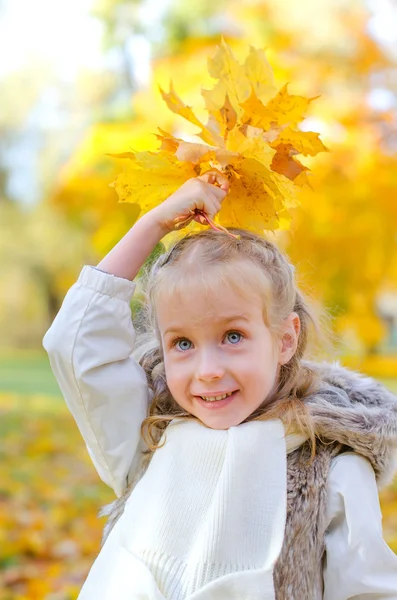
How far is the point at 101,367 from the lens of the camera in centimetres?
186

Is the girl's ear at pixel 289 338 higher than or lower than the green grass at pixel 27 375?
higher

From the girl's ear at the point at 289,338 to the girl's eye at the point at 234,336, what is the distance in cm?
16

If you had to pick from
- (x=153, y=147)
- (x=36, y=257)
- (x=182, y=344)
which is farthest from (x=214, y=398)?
(x=36, y=257)

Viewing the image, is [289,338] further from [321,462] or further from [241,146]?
[241,146]

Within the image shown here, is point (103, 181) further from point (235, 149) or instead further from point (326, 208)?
point (235, 149)

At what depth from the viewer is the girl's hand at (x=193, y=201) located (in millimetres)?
1816

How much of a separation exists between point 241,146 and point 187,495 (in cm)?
82

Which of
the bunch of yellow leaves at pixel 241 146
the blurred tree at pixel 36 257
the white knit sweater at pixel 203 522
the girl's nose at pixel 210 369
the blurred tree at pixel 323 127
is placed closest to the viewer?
the white knit sweater at pixel 203 522

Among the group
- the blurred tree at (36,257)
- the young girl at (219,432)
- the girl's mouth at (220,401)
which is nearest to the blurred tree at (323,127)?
the young girl at (219,432)

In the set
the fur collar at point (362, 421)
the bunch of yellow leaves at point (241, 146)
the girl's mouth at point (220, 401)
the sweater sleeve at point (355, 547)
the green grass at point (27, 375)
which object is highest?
the bunch of yellow leaves at point (241, 146)

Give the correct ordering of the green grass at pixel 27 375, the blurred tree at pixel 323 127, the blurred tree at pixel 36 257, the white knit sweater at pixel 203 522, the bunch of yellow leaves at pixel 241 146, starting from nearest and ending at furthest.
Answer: the white knit sweater at pixel 203 522, the bunch of yellow leaves at pixel 241 146, the blurred tree at pixel 323 127, the green grass at pixel 27 375, the blurred tree at pixel 36 257

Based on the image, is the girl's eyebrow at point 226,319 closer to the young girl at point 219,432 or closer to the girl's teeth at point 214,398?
the young girl at point 219,432

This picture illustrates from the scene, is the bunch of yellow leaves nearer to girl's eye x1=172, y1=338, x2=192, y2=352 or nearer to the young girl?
the young girl

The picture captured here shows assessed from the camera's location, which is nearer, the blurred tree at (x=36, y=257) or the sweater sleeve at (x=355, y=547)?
the sweater sleeve at (x=355, y=547)
